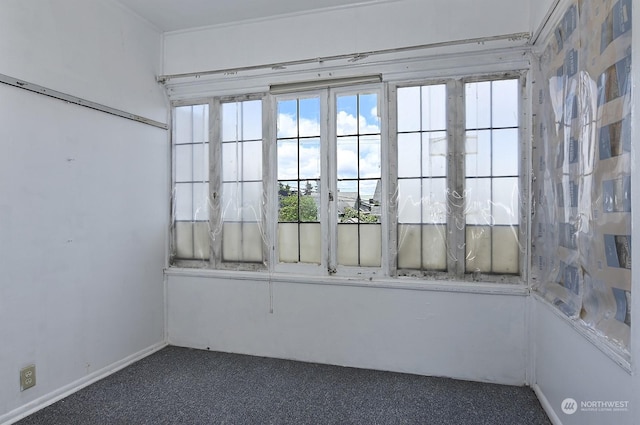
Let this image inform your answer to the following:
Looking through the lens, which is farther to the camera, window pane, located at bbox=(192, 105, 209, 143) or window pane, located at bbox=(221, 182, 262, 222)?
Answer: window pane, located at bbox=(192, 105, 209, 143)

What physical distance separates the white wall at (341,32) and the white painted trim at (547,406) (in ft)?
8.28

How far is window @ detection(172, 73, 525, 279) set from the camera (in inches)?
109

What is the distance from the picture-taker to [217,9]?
3.04 m

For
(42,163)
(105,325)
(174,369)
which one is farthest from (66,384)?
(42,163)

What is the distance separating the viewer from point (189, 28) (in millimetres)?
3363

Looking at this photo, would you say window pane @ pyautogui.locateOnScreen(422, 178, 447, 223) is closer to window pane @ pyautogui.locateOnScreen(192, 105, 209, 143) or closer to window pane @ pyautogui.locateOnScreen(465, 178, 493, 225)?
window pane @ pyautogui.locateOnScreen(465, 178, 493, 225)

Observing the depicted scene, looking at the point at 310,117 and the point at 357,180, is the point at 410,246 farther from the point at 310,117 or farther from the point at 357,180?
the point at 310,117

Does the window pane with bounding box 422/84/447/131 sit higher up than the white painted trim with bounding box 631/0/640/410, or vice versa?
the window pane with bounding box 422/84/447/131

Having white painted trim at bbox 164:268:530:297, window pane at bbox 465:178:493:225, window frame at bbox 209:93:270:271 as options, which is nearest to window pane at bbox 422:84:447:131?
window pane at bbox 465:178:493:225

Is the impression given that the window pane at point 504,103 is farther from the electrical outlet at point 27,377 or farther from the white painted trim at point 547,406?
the electrical outlet at point 27,377

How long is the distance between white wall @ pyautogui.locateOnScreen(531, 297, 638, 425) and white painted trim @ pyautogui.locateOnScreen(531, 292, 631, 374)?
0.02 m

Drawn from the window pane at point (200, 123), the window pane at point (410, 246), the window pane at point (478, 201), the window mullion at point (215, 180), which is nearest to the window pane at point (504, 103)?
the window pane at point (478, 201)

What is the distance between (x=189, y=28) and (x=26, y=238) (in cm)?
223

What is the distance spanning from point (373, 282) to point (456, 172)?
1.07 m
